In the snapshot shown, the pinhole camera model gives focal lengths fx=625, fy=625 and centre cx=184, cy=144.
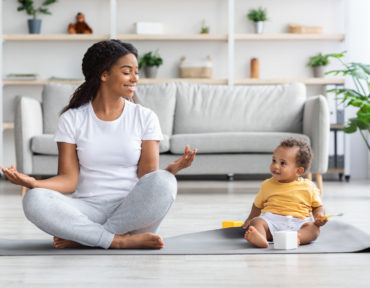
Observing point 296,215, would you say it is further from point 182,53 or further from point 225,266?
point 182,53

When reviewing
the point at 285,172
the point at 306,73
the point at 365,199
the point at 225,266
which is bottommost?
the point at 365,199

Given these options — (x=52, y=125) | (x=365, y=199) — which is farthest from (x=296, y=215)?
(x=52, y=125)

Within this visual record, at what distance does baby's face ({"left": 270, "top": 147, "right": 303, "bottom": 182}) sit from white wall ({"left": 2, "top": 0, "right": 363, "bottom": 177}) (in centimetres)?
363

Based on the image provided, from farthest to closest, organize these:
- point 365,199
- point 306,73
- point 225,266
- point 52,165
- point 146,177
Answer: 1. point 306,73
2. point 52,165
3. point 365,199
4. point 146,177
5. point 225,266

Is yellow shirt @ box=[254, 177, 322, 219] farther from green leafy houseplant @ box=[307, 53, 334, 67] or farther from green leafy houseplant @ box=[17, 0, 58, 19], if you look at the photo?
green leafy houseplant @ box=[17, 0, 58, 19]

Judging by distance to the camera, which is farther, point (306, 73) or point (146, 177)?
point (306, 73)

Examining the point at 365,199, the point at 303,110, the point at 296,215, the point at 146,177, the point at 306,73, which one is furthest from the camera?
the point at 306,73

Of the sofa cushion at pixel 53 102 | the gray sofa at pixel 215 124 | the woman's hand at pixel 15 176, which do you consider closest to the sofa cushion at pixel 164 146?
the gray sofa at pixel 215 124

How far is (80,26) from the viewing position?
5.58 m

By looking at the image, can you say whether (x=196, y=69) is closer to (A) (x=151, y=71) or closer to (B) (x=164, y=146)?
(A) (x=151, y=71)

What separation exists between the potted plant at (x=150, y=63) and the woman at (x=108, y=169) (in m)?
3.38

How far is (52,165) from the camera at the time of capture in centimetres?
403

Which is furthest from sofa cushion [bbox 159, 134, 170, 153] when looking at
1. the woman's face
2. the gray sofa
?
the woman's face

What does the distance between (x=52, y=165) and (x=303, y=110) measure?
5.92 ft
